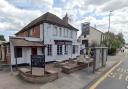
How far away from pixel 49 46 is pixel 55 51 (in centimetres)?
157

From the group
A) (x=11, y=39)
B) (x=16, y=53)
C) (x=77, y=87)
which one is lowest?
(x=77, y=87)

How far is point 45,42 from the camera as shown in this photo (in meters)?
20.8

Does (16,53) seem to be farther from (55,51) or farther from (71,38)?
(71,38)

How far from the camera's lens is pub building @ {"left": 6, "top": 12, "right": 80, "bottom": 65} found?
17595 mm

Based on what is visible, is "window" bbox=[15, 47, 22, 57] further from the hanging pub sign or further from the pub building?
the hanging pub sign

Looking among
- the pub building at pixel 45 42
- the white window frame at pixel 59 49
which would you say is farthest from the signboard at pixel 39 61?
the white window frame at pixel 59 49

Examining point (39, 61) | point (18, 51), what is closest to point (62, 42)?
point (18, 51)

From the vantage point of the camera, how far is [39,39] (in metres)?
20.8

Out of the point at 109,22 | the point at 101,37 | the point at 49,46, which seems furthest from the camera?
the point at 101,37

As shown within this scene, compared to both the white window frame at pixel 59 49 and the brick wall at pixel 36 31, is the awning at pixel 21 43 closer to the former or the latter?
the brick wall at pixel 36 31

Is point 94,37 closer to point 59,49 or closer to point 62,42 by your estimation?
point 62,42

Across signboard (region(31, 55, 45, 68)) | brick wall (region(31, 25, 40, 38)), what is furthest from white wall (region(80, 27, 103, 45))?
signboard (region(31, 55, 45, 68))

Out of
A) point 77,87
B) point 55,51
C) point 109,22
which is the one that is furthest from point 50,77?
point 109,22

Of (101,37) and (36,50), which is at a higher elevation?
(101,37)
